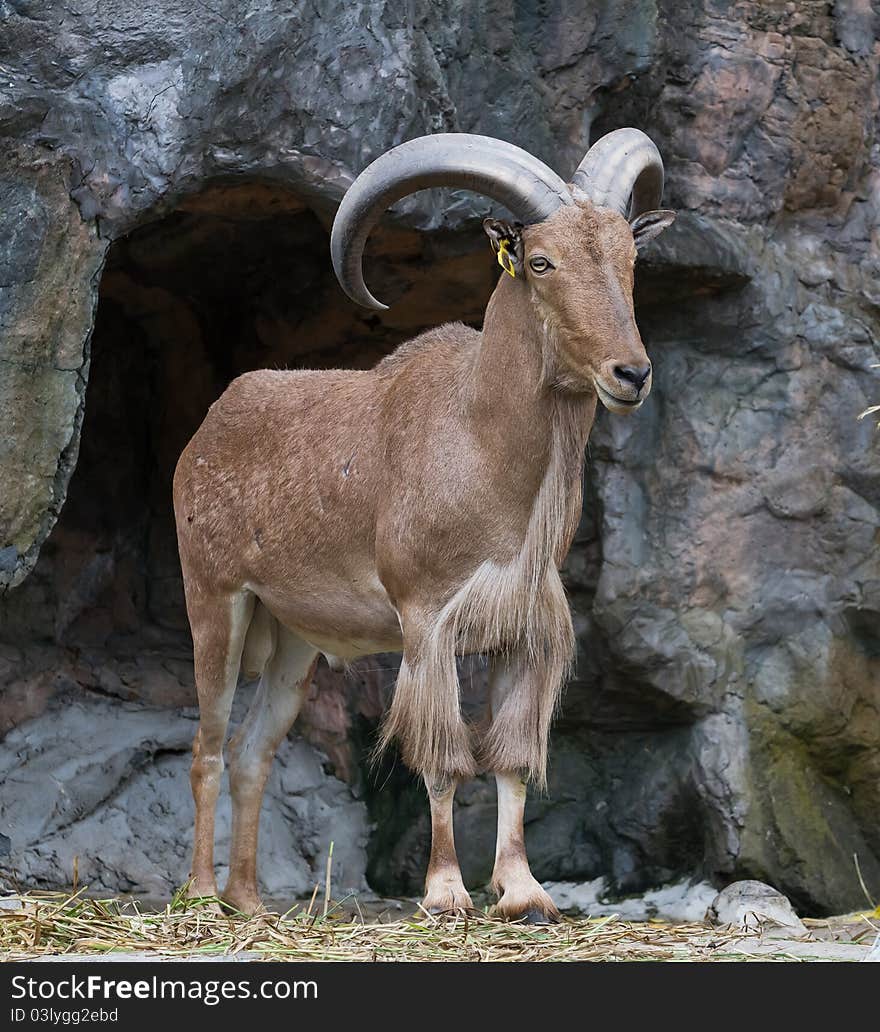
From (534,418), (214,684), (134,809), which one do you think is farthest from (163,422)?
(534,418)

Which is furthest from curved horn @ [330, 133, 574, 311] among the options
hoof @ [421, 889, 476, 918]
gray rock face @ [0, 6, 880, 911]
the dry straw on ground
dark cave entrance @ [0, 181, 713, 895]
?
the dry straw on ground

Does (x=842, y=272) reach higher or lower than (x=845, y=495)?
higher

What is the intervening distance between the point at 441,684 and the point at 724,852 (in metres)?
2.50

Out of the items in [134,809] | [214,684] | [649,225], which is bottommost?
[134,809]

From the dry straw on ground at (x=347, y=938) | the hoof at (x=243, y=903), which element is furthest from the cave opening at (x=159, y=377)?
→ the dry straw on ground at (x=347, y=938)

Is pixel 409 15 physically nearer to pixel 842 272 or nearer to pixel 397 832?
pixel 842 272

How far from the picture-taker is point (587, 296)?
5.37m

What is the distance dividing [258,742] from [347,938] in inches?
82.0

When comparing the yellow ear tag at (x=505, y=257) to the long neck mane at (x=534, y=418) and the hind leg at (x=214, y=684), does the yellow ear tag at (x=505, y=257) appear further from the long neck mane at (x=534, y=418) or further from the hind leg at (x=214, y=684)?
the hind leg at (x=214, y=684)

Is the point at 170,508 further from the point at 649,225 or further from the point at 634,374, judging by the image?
the point at 634,374

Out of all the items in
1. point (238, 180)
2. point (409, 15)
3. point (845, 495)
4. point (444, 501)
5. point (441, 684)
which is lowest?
point (441, 684)

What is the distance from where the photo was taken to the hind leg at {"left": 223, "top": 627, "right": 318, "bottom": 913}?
694 cm
